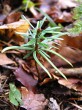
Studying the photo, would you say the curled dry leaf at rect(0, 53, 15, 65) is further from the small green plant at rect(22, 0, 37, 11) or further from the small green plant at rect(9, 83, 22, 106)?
the small green plant at rect(22, 0, 37, 11)

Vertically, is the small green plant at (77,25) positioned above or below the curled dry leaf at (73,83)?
above

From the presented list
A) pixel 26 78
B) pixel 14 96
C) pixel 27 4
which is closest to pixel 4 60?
pixel 26 78

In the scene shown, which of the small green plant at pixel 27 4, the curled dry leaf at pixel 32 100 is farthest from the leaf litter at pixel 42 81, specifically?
the small green plant at pixel 27 4

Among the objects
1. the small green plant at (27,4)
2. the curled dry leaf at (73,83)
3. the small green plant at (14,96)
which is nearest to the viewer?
the small green plant at (14,96)

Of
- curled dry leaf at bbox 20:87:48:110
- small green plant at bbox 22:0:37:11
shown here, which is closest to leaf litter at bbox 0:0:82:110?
curled dry leaf at bbox 20:87:48:110

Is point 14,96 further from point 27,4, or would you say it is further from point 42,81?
point 27,4

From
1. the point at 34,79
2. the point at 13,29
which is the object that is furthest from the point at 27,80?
the point at 13,29

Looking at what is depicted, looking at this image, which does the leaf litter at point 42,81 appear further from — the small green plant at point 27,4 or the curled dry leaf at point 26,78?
the small green plant at point 27,4

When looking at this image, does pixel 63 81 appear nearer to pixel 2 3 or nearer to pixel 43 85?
pixel 43 85
